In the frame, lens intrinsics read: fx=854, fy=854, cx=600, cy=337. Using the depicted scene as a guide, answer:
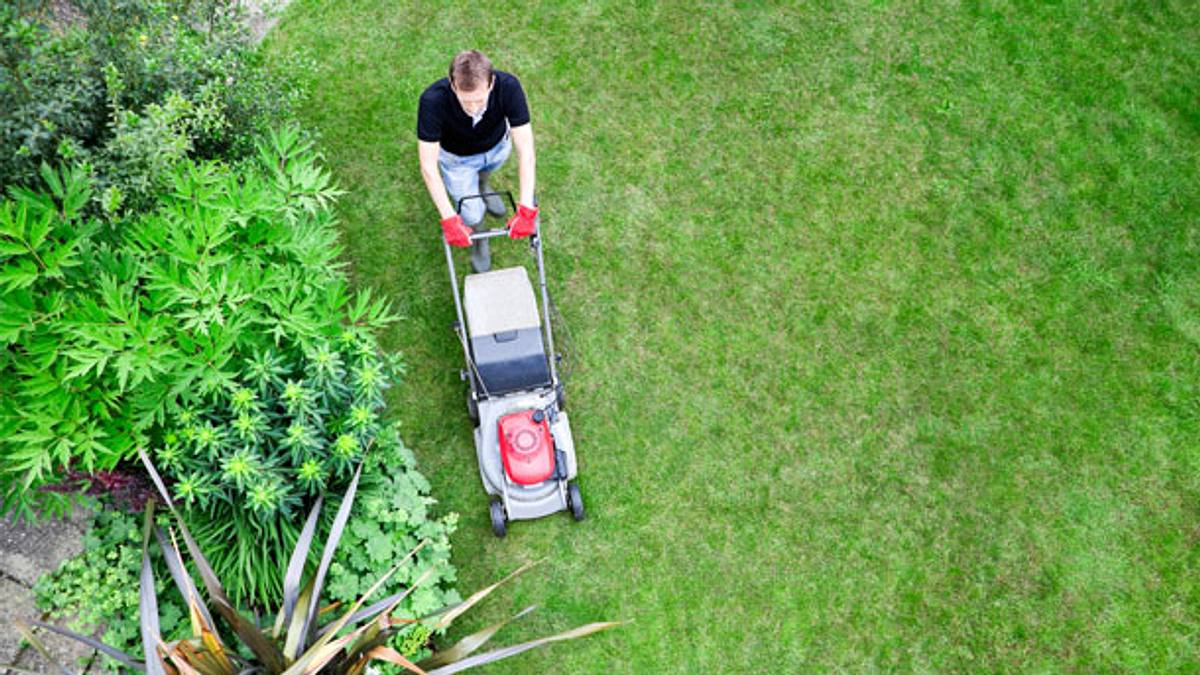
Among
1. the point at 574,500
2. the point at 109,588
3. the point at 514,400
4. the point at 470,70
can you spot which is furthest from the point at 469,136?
the point at 109,588

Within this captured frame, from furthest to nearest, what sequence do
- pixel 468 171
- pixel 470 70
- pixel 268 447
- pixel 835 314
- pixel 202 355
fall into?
pixel 835 314 < pixel 468 171 < pixel 268 447 < pixel 470 70 < pixel 202 355

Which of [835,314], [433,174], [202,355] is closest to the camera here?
[202,355]

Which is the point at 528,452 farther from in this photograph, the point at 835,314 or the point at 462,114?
the point at 835,314

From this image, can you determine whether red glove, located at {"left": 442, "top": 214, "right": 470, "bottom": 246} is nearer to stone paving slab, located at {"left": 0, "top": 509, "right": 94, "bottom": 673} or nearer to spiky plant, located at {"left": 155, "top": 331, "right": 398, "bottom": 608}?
spiky plant, located at {"left": 155, "top": 331, "right": 398, "bottom": 608}

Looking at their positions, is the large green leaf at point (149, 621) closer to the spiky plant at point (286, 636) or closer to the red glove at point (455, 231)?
the spiky plant at point (286, 636)

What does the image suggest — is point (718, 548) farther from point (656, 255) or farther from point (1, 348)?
point (1, 348)

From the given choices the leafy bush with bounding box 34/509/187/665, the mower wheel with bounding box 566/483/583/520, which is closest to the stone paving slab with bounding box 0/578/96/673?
the leafy bush with bounding box 34/509/187/665

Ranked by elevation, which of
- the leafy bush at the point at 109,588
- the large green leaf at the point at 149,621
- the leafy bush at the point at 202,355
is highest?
the leafy bush at the point at 202,355

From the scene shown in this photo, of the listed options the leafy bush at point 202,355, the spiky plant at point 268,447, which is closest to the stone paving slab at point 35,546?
the leafy bush at point 202,355
